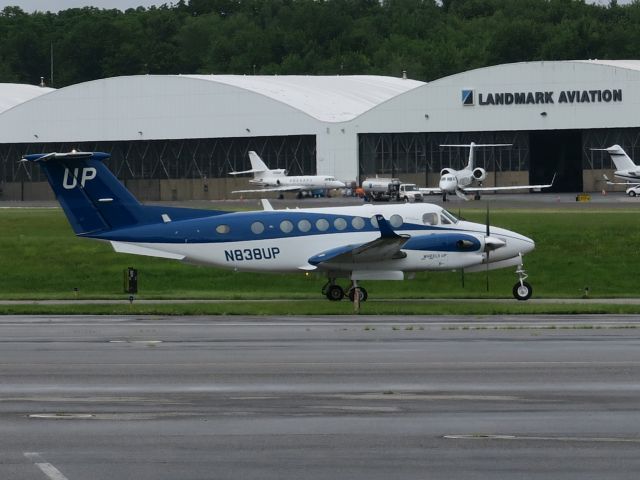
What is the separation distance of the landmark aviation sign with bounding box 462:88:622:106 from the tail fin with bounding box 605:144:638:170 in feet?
12.4

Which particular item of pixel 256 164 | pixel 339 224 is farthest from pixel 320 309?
Result: pixel 256 164

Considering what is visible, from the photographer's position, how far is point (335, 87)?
104125 mm

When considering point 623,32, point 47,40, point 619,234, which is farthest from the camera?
point 47,40

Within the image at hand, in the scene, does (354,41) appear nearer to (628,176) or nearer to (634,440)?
(628,176)

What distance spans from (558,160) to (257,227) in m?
61.4

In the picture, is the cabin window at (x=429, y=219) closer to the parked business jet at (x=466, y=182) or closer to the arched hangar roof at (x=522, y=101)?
the parked business jet at (x=466, y=182)

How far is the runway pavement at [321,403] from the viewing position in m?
13.3

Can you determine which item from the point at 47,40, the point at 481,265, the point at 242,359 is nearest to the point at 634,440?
the point at 242,359

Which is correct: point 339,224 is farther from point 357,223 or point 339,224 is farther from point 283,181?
point 283,181

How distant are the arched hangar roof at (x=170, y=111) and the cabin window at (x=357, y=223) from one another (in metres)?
56.0

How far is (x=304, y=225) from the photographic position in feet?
113

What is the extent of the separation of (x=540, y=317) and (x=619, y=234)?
19.0m

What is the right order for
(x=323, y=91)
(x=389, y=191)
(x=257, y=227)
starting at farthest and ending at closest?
(x=323, y=91), (x=389, y=191), (x=257, y=227)

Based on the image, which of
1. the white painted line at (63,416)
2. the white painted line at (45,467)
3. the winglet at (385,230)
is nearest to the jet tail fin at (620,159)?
the winglet at (385,230)
